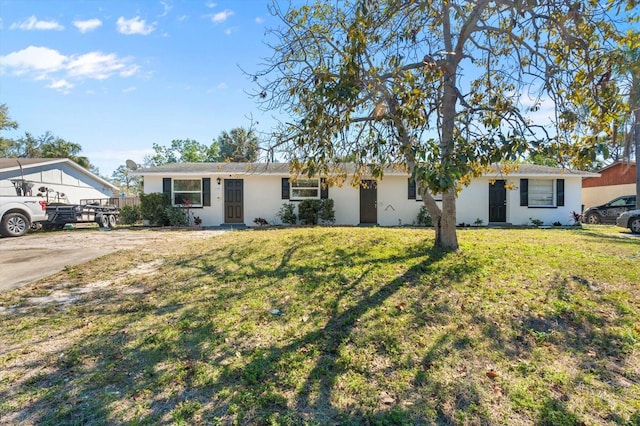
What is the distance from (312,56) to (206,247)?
5.20m

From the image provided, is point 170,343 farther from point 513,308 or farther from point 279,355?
point 513,308

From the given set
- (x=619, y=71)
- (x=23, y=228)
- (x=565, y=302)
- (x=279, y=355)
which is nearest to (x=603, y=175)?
(x=619, y=71)

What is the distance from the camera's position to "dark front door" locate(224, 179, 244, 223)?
51.5 feet

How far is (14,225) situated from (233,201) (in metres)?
7.72

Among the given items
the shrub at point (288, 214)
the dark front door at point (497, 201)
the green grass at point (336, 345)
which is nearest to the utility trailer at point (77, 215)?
the shrub at point (288, 214)

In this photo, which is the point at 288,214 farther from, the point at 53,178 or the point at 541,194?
the point at 53,178

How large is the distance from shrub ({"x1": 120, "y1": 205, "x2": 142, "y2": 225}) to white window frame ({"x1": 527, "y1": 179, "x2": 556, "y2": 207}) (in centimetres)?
1858

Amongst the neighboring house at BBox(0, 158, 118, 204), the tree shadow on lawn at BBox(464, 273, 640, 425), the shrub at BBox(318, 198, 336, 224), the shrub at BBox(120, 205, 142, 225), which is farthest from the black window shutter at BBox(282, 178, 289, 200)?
the tree shadow on lawn at BBox(464, 273, 640, 425)

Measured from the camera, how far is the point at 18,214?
11.8m

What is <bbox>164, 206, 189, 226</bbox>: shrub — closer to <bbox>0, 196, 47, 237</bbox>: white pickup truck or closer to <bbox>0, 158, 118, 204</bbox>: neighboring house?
<bbox>0, 196, 47, 237</bbox>: white pickup truck

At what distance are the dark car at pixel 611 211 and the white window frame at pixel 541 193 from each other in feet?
8.86

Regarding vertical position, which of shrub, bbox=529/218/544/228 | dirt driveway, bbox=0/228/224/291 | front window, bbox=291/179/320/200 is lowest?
dirt driveway, bbox=0/228/224/291

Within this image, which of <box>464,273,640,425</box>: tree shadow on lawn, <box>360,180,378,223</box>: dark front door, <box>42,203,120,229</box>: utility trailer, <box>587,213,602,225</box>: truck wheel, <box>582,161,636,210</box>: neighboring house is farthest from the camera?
<box>582,161,636,210</box>: neighboring house

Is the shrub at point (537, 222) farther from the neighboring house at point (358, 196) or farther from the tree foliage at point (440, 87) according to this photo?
the tree foliage at point (440, 87)
